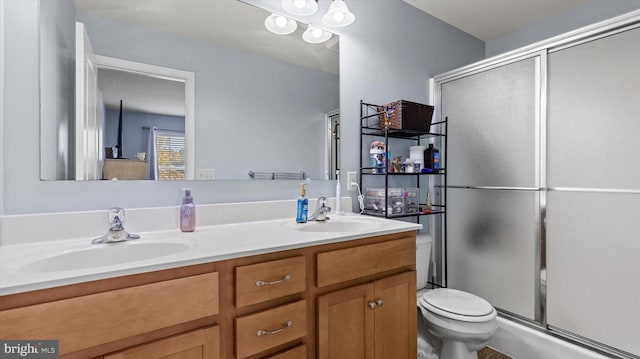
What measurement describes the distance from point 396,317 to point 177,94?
145cm

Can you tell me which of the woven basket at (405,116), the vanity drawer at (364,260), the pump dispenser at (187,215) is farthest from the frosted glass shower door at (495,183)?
the pump dispenser at (187,215)

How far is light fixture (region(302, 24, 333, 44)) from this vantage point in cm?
178

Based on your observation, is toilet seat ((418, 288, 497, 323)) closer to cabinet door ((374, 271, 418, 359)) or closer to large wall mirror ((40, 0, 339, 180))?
cabinet door ((374, 271, 418, 359))

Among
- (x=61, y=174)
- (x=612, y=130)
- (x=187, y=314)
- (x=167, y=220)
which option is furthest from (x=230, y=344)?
(x=612, y=130)

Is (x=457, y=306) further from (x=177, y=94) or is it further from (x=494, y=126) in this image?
(x=177, y=94)

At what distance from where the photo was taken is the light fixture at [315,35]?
70.0 inches

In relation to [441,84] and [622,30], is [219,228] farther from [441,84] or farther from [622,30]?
[622,30]

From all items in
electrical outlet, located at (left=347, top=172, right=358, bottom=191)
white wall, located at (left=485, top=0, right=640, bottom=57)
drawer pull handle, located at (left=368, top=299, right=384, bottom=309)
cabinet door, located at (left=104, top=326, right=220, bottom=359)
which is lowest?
drawer pull handle, located at (left=368, top=299, right=384, bottom=309)

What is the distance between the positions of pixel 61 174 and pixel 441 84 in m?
2.45

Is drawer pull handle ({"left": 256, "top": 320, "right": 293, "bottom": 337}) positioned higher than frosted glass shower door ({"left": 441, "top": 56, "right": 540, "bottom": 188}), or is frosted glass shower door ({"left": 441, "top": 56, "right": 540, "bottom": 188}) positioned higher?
frosted glass shower door ({"left": 441, "top": 56, "right": 540, "bottom": 188})

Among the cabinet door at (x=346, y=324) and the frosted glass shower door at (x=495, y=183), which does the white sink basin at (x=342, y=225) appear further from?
the frosted glass shower door at (x=495, y=183)

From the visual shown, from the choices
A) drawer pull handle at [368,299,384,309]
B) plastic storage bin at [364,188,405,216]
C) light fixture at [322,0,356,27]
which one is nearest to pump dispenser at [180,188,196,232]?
drawer pull handle at [368,299,384,309]

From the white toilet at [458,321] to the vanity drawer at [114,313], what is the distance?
1.21 m

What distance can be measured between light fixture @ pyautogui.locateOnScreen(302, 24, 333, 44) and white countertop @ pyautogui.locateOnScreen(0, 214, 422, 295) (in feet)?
3.65
